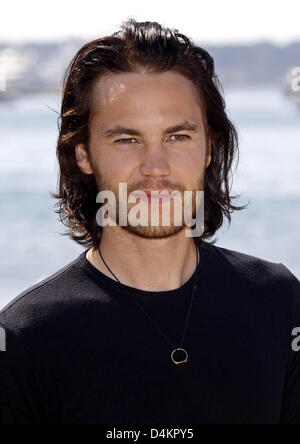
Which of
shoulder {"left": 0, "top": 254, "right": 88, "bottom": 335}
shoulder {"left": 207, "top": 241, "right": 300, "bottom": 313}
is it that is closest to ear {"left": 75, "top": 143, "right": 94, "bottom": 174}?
shoulder {"left": 0, "top": 254, "right": 88, "bottom": 335}

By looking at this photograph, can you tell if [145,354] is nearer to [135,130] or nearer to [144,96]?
[135,130]

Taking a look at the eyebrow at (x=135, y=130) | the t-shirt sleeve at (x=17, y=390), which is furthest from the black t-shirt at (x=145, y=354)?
the eyebrow at (x=135, y=130)

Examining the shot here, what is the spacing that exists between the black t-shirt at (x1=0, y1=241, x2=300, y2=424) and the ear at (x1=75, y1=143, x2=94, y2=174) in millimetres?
326

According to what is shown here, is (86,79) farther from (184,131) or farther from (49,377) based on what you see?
(49,377)

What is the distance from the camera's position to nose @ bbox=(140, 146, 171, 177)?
237 cm

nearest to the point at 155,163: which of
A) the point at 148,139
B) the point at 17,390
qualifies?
the point at 148,139

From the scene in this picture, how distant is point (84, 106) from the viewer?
2691 millimetres

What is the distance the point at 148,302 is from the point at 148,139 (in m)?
0.46

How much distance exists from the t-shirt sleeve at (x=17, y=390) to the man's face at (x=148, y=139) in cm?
51

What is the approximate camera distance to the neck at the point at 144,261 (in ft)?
8.27

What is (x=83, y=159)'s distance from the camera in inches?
107

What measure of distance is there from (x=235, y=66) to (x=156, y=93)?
91913 millimetres
